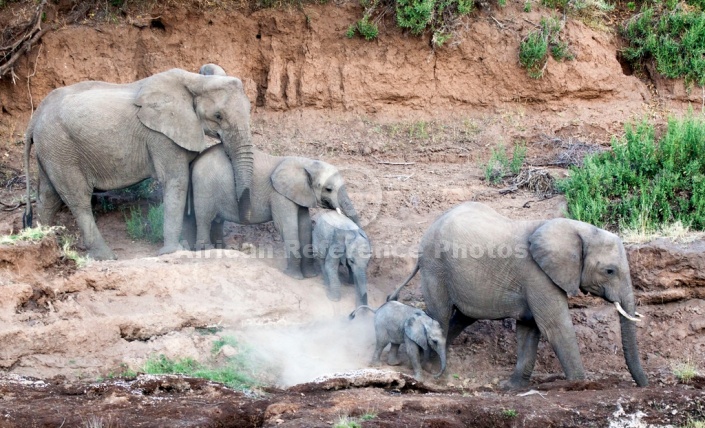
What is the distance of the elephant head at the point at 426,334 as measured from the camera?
35.4 feet

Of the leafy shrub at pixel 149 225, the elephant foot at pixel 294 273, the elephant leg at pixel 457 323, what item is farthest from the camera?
the leafy shrub at pixel 149 225

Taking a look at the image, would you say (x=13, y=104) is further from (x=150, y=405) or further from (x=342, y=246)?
(x=150, y=405)

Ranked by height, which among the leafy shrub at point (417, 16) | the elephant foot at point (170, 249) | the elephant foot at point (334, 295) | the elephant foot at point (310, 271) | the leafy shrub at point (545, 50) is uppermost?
the leafy shrub at point (417, 16)

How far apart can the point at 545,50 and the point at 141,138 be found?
19.6 feet

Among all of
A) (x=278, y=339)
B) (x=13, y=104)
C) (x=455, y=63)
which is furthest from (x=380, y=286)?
(x=13, y=104)

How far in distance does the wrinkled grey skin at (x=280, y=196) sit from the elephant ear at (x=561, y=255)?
2.90 meters

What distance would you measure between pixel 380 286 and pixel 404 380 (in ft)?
9.14

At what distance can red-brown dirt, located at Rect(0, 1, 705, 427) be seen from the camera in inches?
355

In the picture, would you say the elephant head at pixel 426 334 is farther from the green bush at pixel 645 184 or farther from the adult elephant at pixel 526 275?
the green bush at pixel 645 184

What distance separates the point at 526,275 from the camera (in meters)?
10.7

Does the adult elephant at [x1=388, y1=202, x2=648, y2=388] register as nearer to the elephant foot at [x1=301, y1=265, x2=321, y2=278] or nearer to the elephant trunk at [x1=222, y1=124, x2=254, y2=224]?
the elephant foot at [x1=301, y1=265, x2=321, y2=278]

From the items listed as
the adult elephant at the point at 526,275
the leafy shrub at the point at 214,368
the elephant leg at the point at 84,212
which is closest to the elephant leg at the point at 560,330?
the adult elephant at the point at 526,275

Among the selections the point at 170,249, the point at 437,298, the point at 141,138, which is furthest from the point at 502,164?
the point at 141,138

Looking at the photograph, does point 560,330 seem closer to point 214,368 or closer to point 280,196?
point 214,368
